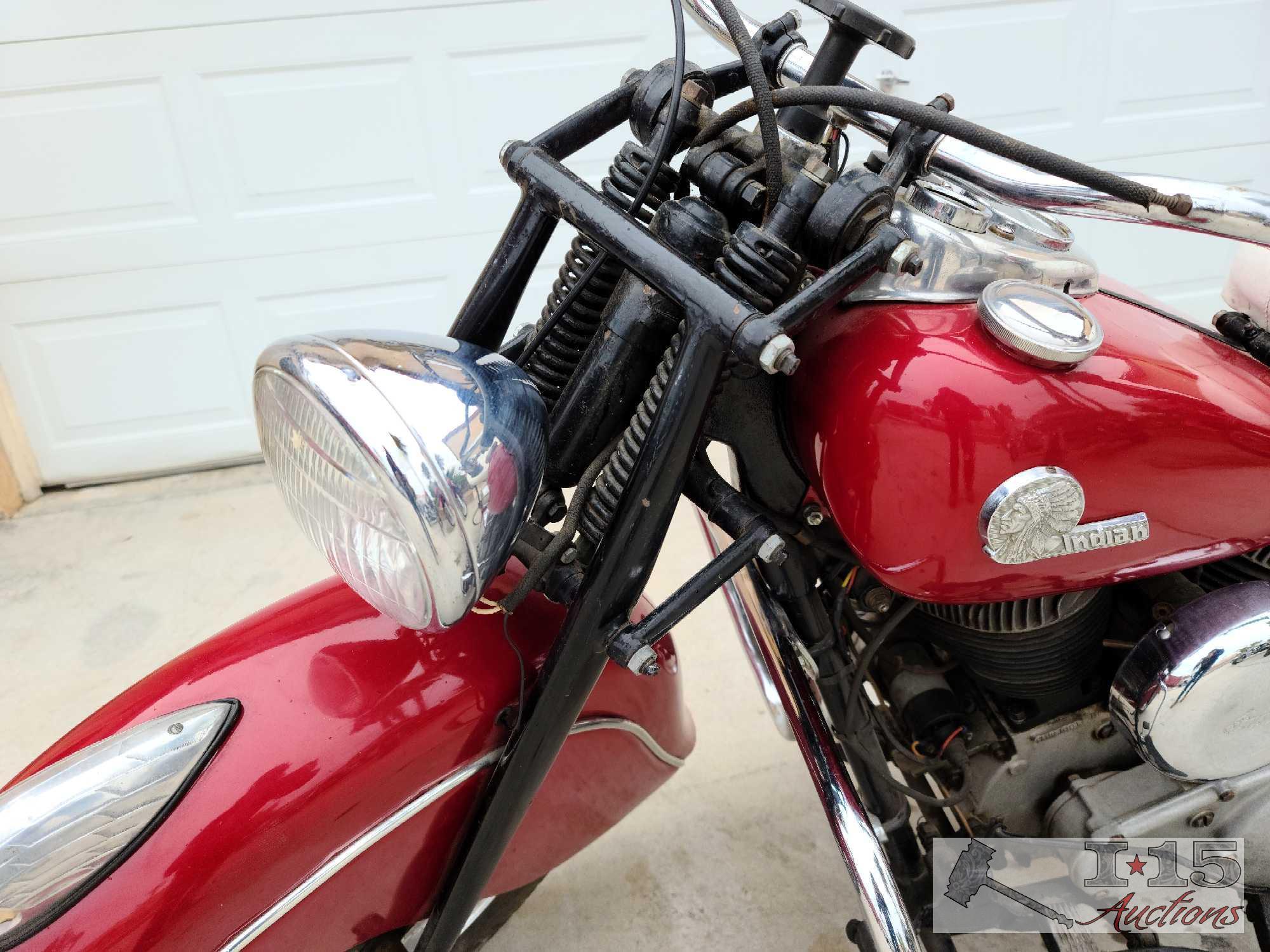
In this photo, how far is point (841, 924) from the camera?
56.2 inches

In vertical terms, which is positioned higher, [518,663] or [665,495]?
[665,495]

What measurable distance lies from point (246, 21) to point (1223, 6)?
9.79 feet

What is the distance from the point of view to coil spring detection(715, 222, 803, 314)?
26.5 inches

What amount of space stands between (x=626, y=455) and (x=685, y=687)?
1295 millimetres

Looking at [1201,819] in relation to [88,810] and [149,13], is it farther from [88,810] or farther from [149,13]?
[149,13]

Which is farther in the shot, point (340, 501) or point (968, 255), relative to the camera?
point (968, 255)

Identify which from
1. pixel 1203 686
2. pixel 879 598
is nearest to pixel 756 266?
pixel 879 598

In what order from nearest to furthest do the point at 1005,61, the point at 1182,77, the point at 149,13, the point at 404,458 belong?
the point at 404,458 < the point at 149,13 < the point at 1005,61 < the point at 1182,77

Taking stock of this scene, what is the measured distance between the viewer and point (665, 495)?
2.37ft

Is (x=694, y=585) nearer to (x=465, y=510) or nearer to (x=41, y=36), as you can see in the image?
(x=465, y=510)

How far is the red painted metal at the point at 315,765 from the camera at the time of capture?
27.8 inches

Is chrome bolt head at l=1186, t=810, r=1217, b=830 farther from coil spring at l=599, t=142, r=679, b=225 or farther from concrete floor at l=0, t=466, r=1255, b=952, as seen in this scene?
coil spring at l=599, t=142, r=679, b=225

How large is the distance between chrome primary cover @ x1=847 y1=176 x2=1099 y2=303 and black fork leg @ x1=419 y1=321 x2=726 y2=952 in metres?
0.21

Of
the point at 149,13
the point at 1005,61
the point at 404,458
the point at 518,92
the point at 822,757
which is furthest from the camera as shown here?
the point at 1005,61
